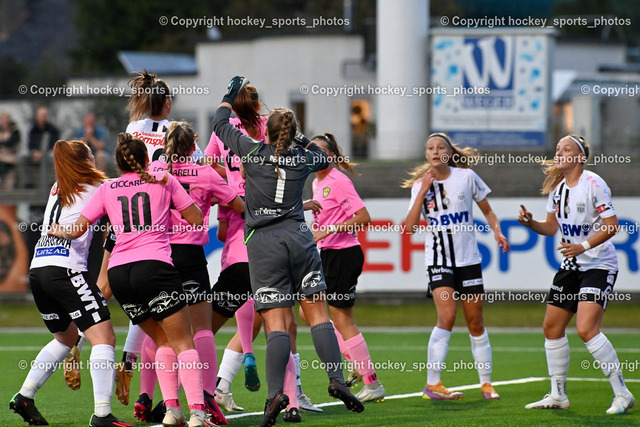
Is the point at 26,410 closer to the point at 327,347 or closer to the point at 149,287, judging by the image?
the point at 149,287

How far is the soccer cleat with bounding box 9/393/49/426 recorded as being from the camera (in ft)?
25.3

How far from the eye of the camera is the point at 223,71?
38062mm

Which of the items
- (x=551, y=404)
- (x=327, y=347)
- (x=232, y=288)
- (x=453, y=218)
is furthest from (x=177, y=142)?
(x=551, y=404)

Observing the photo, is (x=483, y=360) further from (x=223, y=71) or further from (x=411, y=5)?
(x=223, y=71)

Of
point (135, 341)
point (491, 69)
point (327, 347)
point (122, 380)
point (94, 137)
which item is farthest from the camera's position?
point (491, 69)

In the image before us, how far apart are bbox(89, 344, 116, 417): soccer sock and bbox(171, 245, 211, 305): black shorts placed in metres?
0.79

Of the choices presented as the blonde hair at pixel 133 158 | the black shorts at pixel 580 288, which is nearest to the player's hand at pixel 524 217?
the black shorts at pixel 580 288

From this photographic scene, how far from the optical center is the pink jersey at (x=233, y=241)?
8.27m

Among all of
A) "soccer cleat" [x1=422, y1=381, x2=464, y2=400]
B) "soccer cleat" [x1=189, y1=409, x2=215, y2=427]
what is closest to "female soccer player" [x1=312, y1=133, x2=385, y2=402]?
"soccer cleat" [x1=422, y1=381, x2=464, y2=400]

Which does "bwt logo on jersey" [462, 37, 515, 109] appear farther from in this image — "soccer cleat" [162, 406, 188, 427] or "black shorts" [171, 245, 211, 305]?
"soccer cleat" [162, 406, 188, 427]

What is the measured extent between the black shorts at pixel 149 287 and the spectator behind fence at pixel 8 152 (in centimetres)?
1335

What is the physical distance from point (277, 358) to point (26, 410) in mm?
2037

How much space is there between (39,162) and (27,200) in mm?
759

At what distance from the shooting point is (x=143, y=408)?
795 centimetres
